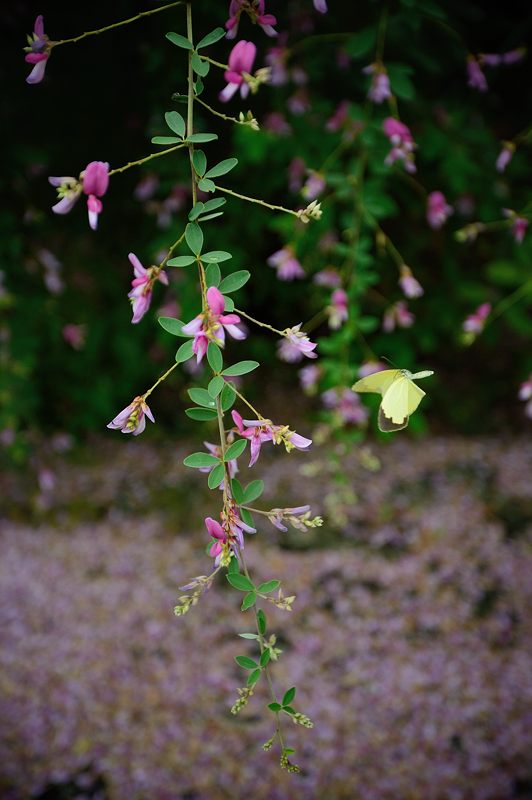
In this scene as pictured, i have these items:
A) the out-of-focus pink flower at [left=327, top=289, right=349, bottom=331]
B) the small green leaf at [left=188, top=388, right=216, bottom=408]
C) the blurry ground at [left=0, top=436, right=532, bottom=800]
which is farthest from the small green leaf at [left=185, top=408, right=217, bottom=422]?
the blurry ground at [left=0, top=436, right=532, bottom=800]

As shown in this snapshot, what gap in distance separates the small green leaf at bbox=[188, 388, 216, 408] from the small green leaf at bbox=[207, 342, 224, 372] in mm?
36

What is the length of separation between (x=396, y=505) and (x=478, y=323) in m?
1.79

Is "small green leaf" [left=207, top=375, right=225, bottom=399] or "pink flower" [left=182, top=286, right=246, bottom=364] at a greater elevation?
"pink flower" [left=182, top=286, right=246, bottom=364]

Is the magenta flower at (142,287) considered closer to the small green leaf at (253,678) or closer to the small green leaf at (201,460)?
the small green leaf at (201,460)

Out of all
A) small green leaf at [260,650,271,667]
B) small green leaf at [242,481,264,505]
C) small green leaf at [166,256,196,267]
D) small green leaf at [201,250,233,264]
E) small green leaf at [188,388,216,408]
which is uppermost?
small green leaf at [201,250,233,264]

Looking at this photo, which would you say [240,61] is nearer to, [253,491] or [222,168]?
[222,168]

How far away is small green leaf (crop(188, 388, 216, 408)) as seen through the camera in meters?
0.62

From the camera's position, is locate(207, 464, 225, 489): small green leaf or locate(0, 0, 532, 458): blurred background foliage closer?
locate(207, 464, 225, 489): small green leaf

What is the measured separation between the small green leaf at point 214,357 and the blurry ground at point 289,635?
0.98 m

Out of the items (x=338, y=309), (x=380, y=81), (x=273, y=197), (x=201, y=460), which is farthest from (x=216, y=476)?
(x=273, y=197)

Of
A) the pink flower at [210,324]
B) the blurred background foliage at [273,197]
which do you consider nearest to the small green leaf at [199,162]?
the pink flower at [210,324]

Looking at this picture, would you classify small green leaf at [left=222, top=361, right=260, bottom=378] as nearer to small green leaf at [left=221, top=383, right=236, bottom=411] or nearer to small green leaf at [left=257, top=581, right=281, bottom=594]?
small green leaf at [left=221, top=383, right=236, bottom=411]

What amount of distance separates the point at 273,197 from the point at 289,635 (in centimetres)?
171

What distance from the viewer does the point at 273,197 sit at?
103 inches
